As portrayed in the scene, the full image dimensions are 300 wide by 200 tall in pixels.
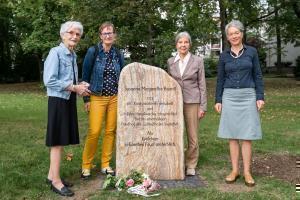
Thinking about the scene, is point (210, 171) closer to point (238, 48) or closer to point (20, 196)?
point (238, 48)

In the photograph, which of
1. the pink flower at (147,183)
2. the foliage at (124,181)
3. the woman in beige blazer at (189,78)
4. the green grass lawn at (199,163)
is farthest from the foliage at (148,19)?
the pink flower at (147,183)

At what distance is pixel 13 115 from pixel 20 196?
8.73 metres

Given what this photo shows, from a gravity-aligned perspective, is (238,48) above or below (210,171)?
above

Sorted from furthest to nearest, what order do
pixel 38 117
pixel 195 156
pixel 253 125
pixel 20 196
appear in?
pixel 38 117, pixel 195 156, pixel 253 125, pixel 20 196

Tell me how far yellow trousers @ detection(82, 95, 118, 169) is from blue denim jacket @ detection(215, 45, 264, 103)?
155 cm

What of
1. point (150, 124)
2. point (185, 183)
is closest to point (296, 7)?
point (150, 124)

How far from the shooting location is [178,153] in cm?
666

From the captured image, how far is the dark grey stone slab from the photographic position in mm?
6348

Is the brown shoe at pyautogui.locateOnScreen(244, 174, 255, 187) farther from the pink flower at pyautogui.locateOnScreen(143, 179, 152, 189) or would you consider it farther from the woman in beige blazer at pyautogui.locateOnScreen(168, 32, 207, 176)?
the pink flower at pyautogui.locateOnScreen(143, 179, 152, 189)

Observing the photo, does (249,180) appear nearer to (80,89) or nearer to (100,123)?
(100,123)

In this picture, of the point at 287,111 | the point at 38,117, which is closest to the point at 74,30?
the point at 38,117

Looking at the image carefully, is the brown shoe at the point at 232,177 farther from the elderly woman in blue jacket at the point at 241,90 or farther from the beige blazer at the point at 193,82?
the beige blazer at the point at 193,82

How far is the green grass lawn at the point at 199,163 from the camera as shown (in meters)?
5.98

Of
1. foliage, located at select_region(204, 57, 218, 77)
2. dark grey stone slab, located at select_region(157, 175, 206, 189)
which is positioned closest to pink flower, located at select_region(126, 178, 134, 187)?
dark grey stone slab, located at select_region(157, 175, 206, 189)
